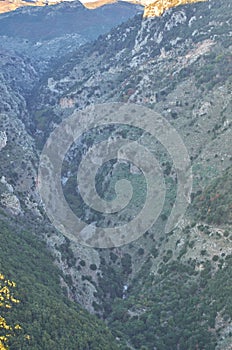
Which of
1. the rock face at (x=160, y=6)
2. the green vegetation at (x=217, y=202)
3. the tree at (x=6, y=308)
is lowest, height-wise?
the tree at (x=6, y=308)

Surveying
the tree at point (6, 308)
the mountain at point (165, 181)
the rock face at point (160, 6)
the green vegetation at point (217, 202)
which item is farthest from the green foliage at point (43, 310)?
the rock face at point (160, 6)

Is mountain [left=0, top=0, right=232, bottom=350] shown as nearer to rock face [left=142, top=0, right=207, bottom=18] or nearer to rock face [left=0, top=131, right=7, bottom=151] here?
rock face [left=0, top=131, right=7, bottom=151]

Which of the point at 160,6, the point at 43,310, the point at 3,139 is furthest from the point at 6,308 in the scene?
the point at 160,6

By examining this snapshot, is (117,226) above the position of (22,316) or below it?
above

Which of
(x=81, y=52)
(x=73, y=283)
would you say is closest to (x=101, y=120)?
(x=73, y=283)

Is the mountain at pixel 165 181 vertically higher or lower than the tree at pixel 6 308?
higher

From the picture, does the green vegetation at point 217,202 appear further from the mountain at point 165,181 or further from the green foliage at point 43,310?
the green foliage at point 43,310

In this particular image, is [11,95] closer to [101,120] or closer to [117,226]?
[101,120]

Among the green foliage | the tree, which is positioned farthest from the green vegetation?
the tree

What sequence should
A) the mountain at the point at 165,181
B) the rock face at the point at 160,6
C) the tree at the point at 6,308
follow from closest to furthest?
the tree at the point at 6,308 < the mountain at the point at 165,181 < the rock face at the point at 160,6
